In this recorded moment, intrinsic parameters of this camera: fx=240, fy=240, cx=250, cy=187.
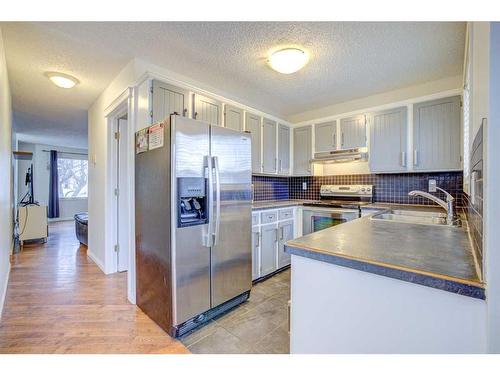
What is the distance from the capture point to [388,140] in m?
3.02

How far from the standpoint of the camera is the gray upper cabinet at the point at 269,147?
3384 mm

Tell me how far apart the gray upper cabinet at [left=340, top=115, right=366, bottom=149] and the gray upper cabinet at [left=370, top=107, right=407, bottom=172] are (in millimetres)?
109

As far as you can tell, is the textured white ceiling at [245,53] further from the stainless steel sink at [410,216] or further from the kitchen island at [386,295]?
the kitchen island at [386,295]

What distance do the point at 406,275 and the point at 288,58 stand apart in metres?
1.98

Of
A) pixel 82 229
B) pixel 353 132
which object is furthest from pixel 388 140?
pixel 82 229

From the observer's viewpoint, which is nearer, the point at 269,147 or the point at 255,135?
the point at 255,135

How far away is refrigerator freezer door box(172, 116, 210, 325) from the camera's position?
5.70ft

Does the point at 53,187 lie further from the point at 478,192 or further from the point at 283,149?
the point at 478,192

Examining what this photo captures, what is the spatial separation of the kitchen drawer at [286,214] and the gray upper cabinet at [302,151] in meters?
0.82

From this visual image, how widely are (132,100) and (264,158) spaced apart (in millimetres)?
1773

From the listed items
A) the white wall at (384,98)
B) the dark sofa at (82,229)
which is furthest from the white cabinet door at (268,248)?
the dark sofa at (82,229)

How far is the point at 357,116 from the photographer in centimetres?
323

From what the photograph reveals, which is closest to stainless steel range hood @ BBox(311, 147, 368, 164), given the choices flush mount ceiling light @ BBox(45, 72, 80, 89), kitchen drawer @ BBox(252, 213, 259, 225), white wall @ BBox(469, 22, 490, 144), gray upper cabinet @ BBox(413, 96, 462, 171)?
gray upper cabinet @ BBox(413, 96, 462, 171)

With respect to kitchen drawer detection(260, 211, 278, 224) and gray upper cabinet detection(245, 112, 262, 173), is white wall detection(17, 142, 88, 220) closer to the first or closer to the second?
gray upper cabinet detection(245, 112, 262, 173)
